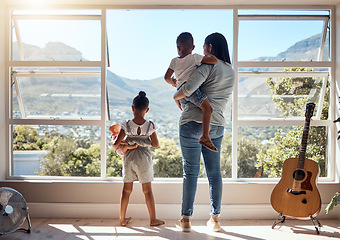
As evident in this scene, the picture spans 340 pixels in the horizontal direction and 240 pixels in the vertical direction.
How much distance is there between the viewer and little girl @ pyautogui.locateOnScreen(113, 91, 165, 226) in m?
3.05

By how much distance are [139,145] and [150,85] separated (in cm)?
79

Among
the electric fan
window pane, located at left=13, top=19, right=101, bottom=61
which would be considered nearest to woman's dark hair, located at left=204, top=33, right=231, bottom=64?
window pane, located at left=13, top=19, right=101, bottom=61

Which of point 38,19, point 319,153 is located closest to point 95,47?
point 38,19

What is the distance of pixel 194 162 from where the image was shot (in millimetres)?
2844

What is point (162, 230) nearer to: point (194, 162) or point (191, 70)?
point (194, 162)

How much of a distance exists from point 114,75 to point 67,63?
1.56 feet

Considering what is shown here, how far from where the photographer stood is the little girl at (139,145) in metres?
3.05

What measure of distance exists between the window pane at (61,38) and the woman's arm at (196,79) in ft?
4.14

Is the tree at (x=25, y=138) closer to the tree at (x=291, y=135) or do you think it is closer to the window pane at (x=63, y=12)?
the window pane at (x=63, y=12)

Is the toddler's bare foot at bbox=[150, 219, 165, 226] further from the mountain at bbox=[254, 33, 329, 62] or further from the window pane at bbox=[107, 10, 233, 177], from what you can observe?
the mountain at bbox=[254, 33, 329, 62]

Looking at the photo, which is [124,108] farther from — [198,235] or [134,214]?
[198,235]

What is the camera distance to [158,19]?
141 inches

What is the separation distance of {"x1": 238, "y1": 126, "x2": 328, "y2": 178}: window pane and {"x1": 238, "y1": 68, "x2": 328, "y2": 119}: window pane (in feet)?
0.49

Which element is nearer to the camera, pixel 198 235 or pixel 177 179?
pixel 198 235
